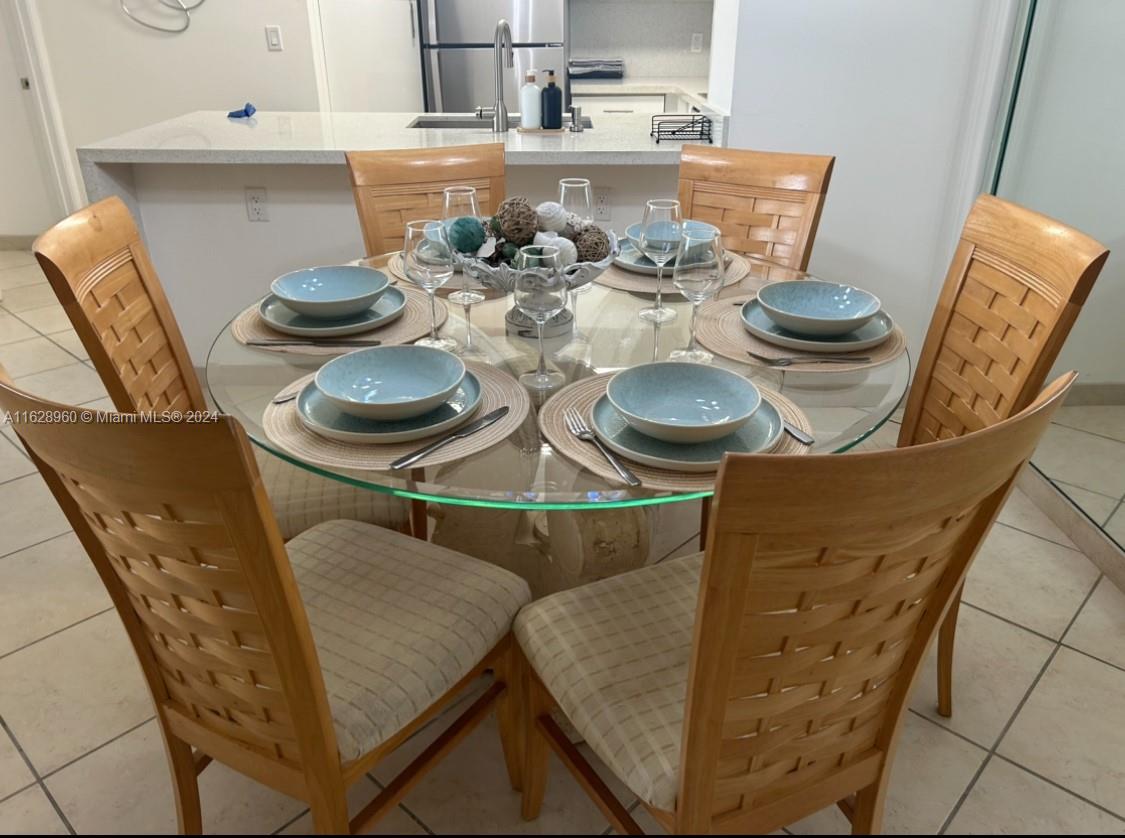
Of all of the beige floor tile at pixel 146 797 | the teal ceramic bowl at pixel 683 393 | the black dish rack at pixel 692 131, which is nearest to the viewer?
the teal ceramic bowl at pixel 683 393

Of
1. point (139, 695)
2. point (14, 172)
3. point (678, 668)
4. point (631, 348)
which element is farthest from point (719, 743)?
point (14, 172)

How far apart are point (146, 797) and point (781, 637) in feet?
4.21

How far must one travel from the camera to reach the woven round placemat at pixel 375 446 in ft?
3.66

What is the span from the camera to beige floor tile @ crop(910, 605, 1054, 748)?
1721mm

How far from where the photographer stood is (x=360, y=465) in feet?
3.61

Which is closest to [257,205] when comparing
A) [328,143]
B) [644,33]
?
[328,143]

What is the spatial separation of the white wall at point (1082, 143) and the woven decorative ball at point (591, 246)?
5.47 feet

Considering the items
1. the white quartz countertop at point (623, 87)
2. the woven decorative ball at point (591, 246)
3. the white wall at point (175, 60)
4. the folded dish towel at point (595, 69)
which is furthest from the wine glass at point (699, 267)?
the folded dish towel at point (595, 69)

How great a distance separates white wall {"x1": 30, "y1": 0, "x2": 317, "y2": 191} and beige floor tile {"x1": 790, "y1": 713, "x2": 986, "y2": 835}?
398 cm

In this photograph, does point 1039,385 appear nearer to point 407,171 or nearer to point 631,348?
point 631,348

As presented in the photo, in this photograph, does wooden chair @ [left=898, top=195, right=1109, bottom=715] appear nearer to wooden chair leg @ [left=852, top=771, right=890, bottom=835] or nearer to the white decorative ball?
wooden chair leg @ [left=852, top=771, right=890, bottom=835]

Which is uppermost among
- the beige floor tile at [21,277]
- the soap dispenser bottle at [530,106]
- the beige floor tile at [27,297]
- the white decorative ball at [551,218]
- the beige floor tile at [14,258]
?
the soap dispenser bottle at [530,106]

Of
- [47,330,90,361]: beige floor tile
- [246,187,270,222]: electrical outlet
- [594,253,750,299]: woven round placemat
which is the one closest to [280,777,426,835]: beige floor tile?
[594,253,750,299]: woven round placemat

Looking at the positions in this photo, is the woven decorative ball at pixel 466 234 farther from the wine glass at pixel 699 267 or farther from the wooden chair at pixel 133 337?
the wooden chair at pixel 133 337
